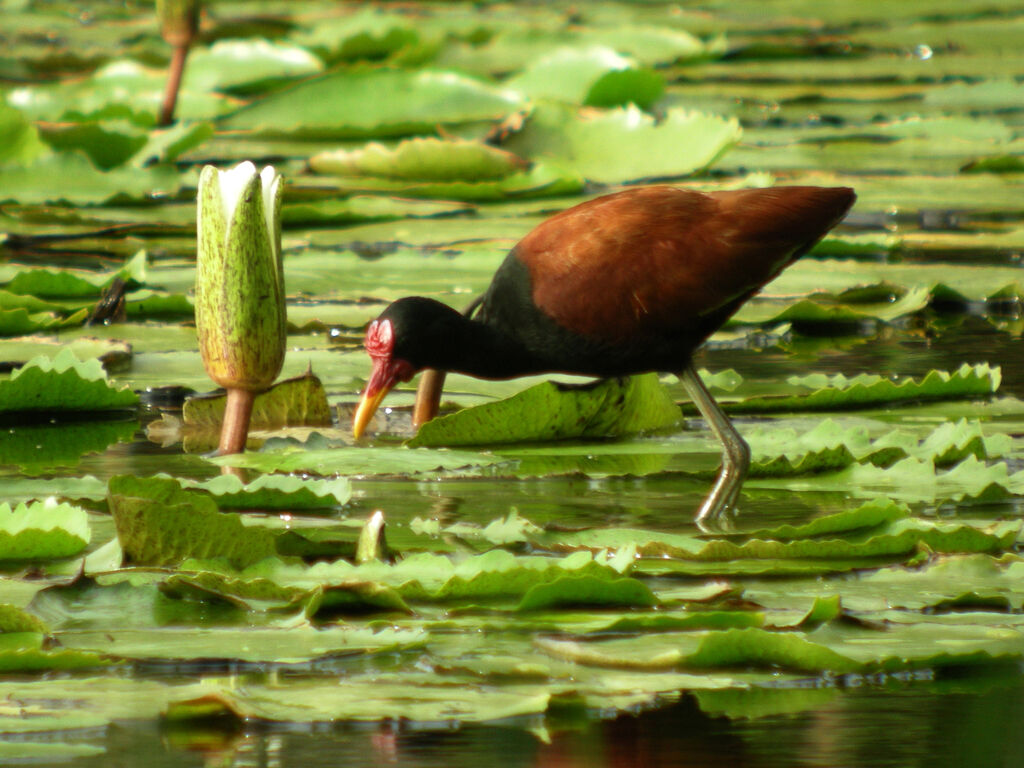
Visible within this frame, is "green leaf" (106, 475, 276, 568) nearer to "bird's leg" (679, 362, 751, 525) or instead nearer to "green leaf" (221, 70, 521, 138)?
"bird's leg" (679, 362, 751, 525)

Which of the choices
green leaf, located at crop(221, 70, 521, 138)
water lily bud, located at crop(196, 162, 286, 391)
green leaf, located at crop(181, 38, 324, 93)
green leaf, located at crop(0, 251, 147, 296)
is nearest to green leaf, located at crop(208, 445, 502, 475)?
water lily bud, located at crop(196, 162, 286, 391)

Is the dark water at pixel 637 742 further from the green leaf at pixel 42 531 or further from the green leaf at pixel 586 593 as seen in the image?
the green leaf at pixel 42 531

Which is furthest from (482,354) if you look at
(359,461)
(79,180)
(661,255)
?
(79,180)

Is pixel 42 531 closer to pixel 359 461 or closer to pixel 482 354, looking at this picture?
pixel 359 461

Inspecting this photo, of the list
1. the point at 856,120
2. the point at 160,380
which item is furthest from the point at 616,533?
the point at 856,120

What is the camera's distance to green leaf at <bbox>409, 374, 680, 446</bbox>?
2.65 metres

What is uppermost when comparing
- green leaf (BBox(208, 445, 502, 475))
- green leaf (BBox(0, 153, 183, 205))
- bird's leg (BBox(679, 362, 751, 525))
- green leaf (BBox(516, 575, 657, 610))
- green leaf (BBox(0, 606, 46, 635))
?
green leaf (BBox(516, 575, 657, 610))

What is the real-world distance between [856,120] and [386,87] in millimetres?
2233

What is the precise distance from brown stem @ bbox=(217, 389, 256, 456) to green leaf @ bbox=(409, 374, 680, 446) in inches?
10.8

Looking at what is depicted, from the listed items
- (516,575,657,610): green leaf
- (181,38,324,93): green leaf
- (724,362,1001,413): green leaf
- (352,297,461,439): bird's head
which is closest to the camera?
(516,575,657,610): green leaf

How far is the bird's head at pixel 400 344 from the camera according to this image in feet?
8.71

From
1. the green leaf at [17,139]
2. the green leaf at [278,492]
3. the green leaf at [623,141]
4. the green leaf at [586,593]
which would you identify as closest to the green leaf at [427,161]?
the green leaf at [623,141]

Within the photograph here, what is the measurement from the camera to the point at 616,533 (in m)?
2.06

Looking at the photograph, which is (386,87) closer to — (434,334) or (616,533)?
(434,334)
